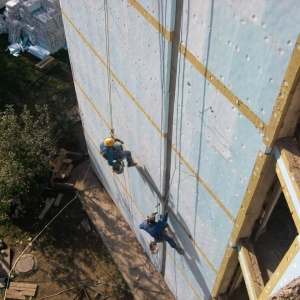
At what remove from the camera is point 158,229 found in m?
8.95

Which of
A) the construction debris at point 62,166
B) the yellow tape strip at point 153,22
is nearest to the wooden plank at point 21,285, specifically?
the construction debris at point 62,166

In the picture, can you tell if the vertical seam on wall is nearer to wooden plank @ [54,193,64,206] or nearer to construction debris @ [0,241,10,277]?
wooden plank @ [54,193,64,206]

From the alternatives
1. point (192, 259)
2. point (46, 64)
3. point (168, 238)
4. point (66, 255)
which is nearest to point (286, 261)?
point (192, 259)

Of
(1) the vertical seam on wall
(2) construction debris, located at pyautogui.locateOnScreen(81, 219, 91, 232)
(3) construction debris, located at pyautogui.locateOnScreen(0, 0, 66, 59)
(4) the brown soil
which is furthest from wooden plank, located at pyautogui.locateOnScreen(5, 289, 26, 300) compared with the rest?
(3) construction debris, located at pyautogui.locateOnScreen(0, 0, 66, 59)

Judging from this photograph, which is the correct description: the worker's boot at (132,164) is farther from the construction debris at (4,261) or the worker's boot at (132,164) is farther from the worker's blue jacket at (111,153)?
the construction debris at (4,261)

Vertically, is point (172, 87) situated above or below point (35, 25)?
below

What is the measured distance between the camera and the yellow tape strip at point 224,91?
4818 millimetres

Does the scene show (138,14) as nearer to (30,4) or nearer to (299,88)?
(299,88)

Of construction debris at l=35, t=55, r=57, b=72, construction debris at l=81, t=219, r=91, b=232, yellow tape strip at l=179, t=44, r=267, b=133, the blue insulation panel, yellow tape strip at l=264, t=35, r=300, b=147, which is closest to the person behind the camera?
yellow tape strip at l=264, t=35, r=300, b=147

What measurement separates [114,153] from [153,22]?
3.77 metres

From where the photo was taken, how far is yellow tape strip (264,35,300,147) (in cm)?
395

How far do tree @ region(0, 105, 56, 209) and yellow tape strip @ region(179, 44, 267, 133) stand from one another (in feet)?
26.1

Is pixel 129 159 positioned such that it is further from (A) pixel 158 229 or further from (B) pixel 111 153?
(A) pixel 158 229

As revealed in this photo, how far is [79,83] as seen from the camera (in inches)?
438
